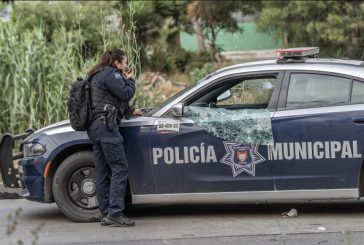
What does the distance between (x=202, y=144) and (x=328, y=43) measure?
314 inches

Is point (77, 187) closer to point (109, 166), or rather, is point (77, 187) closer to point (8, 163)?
point (109, 166)

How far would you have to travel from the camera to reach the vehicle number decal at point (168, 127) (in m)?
7.15

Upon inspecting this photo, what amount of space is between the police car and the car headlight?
10 mm

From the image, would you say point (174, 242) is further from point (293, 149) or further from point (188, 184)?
point (293, 149)

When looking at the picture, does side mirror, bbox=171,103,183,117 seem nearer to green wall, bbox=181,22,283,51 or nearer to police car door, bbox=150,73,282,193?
police car door, bbox=150,73,282,193

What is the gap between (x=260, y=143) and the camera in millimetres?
7008

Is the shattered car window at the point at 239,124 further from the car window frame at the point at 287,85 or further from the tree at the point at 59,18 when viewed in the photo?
the tree at the point at 59,18

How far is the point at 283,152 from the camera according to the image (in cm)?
698

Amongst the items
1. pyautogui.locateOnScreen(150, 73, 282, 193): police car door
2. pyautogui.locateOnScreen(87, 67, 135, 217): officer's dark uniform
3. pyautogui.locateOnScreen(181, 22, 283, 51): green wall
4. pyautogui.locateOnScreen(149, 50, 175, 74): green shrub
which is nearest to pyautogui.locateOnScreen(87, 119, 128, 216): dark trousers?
pyautogui.locateOnScreen(87, 67, 135, 217): officer's dark uniform

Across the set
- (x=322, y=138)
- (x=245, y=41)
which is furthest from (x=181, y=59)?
(x=322, y=138)

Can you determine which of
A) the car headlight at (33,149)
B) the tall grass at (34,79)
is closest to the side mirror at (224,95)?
the car headlight at (33,149)

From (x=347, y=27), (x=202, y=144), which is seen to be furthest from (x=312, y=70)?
(x=347, y=27)

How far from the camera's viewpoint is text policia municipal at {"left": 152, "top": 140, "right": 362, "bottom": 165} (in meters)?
6.90

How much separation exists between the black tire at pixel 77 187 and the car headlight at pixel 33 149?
0.85 feet
